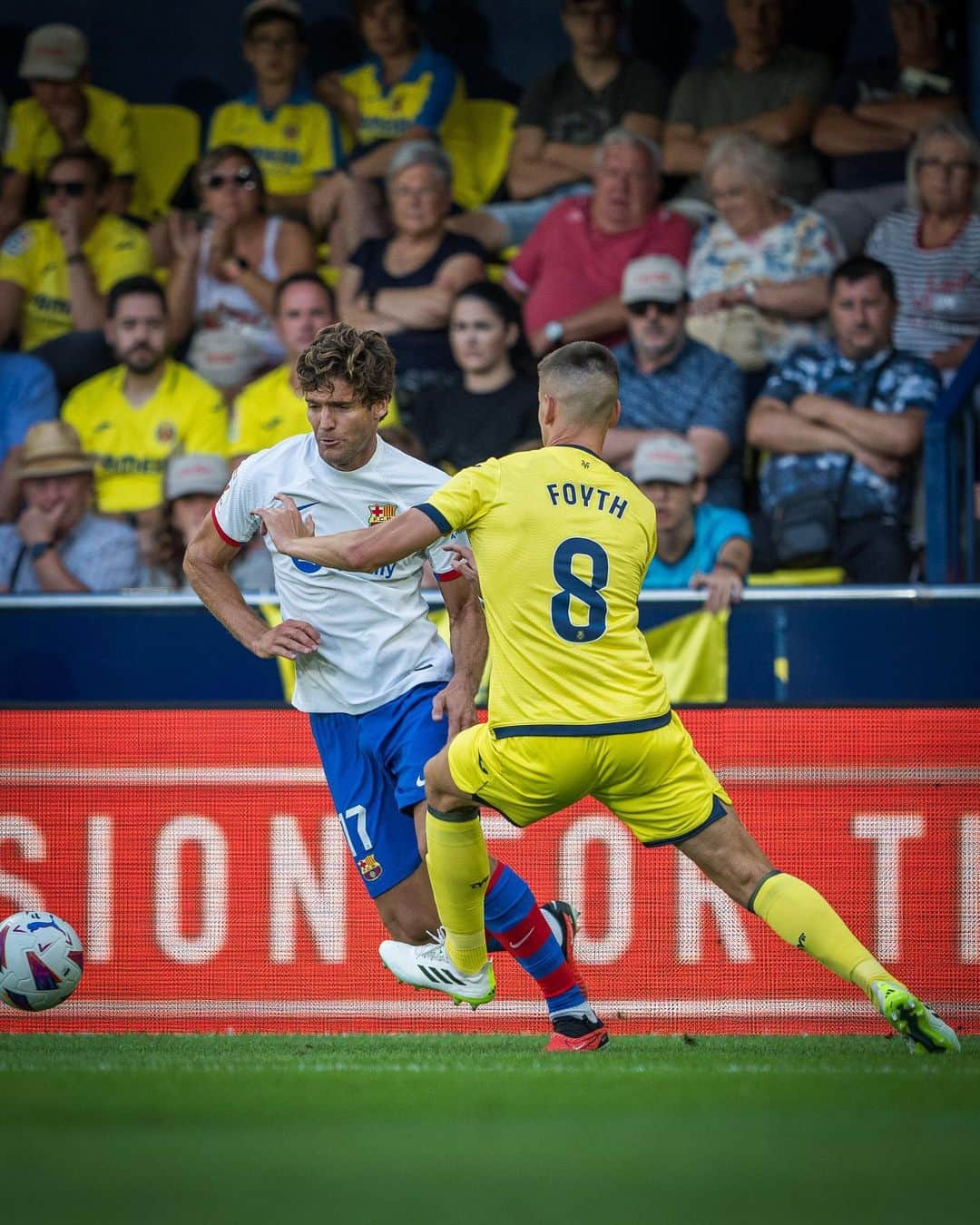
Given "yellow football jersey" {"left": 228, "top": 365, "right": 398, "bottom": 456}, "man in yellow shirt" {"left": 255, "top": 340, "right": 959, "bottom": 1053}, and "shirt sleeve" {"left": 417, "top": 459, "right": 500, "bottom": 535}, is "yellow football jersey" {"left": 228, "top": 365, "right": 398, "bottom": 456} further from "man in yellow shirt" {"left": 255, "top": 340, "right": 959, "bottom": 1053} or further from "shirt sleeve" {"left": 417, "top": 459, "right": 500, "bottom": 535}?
"shirt sleeve" {"left": 417, "top": 459, "right": 500, "bottom": 535}

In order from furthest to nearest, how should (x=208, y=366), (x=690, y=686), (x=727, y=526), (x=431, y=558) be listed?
(x=208, y=366) < (x=727, y=526) < (x=690, y=686) < (x=431, y=558)

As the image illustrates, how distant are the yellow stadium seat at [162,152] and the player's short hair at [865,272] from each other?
14.2 ft

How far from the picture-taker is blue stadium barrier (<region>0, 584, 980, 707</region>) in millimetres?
7578

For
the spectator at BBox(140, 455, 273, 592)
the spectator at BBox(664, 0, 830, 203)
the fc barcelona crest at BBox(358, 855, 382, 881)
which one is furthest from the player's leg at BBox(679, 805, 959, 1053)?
the spectator at BBox(664, 0, 830, 203)

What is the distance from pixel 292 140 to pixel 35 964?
6672 mm

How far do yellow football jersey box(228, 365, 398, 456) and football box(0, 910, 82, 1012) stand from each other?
14.8 ft

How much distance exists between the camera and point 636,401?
9.19 m

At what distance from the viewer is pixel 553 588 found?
455cm

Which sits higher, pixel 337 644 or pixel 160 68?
pixel 160 68

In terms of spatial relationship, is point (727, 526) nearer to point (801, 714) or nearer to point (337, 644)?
point (801, 714)

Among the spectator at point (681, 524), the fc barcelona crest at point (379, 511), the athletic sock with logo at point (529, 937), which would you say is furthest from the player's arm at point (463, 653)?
the spectator at point (681, 524)

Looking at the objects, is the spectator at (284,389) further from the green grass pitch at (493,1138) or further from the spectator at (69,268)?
the green grass pitch at (493,1138)

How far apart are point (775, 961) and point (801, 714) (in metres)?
0.88

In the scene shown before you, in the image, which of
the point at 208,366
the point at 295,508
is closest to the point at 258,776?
the point at 295,508
